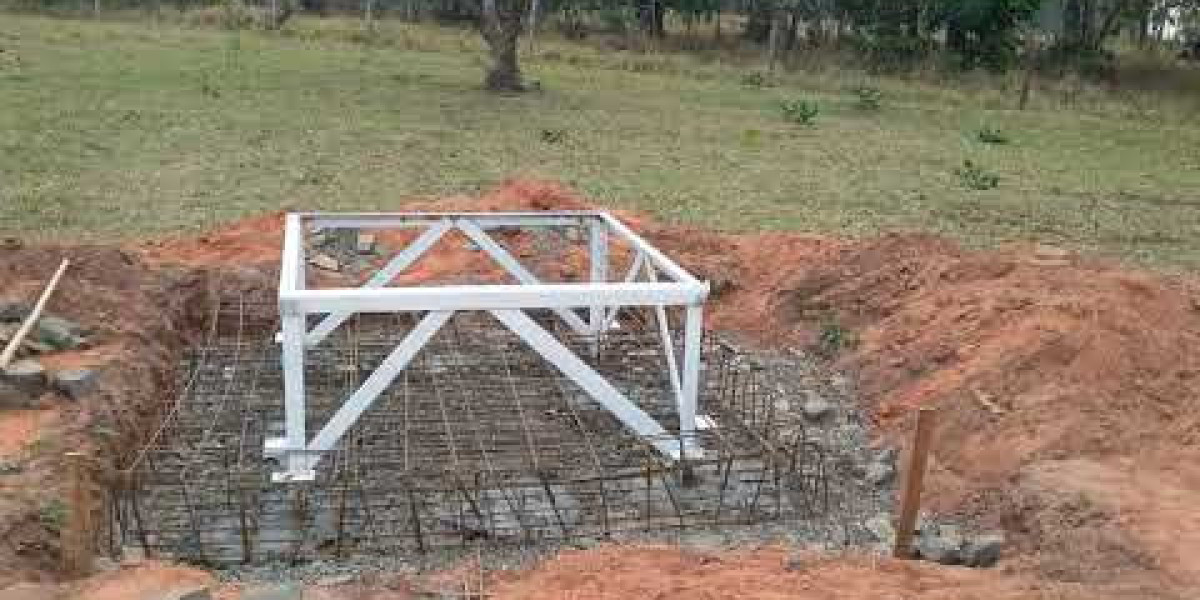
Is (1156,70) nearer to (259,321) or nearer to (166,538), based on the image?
(259,321)

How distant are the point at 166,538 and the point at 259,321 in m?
3.48

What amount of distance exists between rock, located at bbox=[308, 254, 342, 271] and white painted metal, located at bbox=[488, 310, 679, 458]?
157 inches

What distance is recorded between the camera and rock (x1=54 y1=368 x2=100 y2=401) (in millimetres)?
6809

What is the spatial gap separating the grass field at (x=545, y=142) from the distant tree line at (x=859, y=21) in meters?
2.26

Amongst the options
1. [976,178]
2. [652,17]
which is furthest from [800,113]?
[652,17]

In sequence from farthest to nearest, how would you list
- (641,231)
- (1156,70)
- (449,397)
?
(1156,70) < (641,231) < (449,397)

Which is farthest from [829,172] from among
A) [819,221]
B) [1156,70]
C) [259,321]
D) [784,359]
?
[1156,70]

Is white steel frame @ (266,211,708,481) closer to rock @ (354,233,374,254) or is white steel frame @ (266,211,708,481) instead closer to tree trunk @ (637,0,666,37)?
rock @ (354,233,374,254)

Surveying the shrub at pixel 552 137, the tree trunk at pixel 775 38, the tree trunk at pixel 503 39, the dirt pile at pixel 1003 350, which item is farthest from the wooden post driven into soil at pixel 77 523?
the tree trunk at pixel 775 38

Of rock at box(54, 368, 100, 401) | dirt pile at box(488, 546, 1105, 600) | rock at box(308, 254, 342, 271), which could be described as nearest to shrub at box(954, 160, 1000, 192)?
rock at box(308, 254, 342, 271)

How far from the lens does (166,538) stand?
231 inches

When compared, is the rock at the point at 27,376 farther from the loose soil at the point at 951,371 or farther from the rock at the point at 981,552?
the rock at the point at 981,552

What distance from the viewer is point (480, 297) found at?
20.5ft

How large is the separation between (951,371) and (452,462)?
3.24 meters
